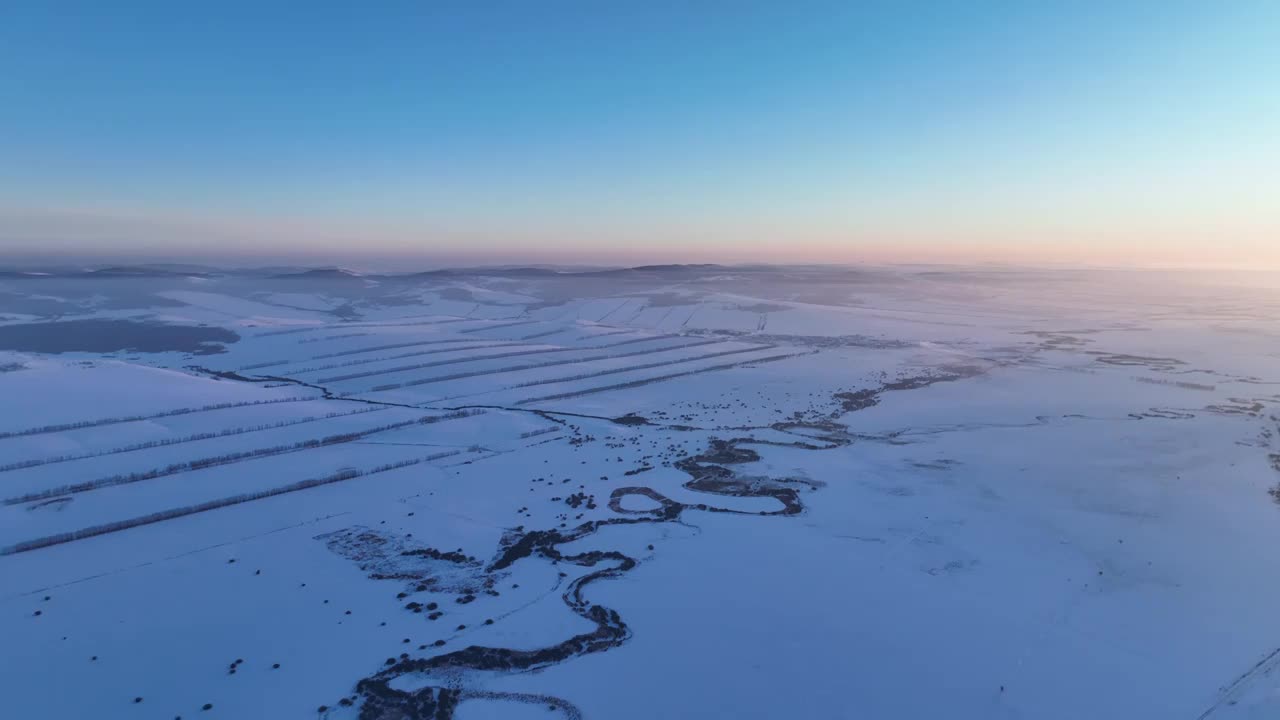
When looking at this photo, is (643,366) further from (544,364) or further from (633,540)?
(633,540)

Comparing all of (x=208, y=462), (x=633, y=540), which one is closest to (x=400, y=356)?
(x=208, y=462)

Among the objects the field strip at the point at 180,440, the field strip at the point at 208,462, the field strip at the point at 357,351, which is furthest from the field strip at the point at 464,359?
the field strip at the point at 208,462

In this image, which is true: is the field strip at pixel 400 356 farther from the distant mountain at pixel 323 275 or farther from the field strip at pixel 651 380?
the distant mountain at pixel 323 275

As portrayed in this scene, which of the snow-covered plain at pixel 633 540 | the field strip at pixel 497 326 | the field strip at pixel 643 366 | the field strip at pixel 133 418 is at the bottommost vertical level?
the snow-covered plain at pixel 633 540

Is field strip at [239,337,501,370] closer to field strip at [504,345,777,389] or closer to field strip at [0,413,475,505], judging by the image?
field strip at [504,345,777,389]

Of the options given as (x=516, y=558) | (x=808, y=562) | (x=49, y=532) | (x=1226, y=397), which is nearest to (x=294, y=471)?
(x=49, y=532)

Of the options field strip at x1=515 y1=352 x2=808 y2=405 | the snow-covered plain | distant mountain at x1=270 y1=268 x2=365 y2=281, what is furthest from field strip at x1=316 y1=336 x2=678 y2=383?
distant mountain at x1=270 y1=268 x2=365 y2=281

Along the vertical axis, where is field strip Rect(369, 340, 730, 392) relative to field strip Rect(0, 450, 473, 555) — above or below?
above
